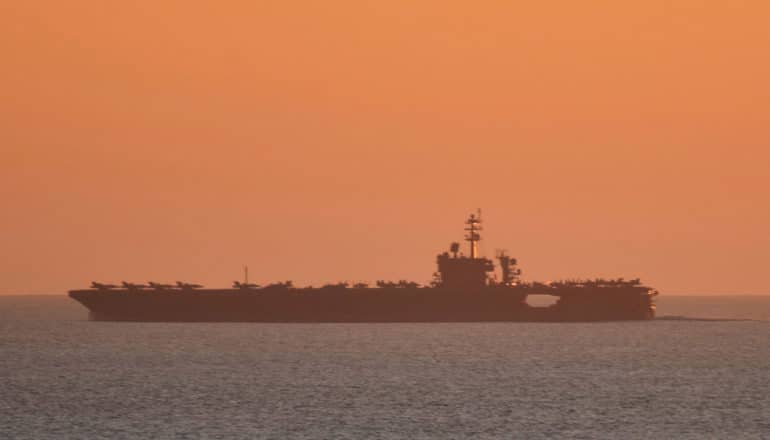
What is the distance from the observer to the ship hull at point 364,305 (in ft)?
528

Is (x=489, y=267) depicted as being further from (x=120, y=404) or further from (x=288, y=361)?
(x=120, y=404)

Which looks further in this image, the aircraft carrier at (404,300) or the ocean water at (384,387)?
the aircraft carrier at (404,300)

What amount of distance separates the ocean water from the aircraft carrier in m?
6.80

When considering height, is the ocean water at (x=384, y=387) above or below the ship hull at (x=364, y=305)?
below

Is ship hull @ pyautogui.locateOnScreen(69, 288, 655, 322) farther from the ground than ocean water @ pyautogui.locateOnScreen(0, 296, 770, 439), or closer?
farther from the ground

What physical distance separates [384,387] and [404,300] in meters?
73.3

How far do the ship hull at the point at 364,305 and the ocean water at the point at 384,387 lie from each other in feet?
22.1

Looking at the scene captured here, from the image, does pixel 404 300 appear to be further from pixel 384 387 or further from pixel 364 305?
pixel 384 387

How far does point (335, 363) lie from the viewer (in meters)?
111

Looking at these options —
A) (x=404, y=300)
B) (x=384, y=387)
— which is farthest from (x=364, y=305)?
(x=384, y=387)

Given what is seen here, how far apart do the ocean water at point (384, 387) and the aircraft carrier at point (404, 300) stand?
22.3ft

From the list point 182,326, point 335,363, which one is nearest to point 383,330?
point 182,326

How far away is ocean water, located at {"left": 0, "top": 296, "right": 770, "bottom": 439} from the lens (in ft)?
228

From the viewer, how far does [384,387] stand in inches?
3558
